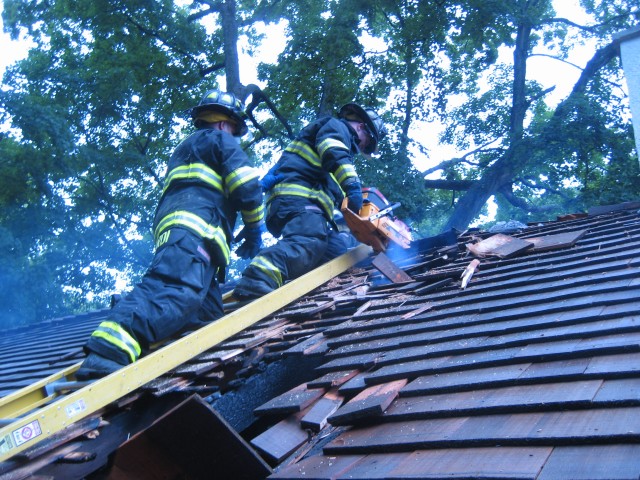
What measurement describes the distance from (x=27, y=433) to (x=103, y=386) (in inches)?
17.5

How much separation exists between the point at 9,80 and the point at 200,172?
17083 mm

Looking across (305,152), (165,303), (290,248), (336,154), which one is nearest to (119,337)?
(165,303)

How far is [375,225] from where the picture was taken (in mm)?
5391

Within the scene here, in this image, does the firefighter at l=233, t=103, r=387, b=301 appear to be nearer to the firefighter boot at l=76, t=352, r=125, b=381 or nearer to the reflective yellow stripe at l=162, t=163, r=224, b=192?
the reflective yellow stripe at l=162, t=163, r=224, b=192

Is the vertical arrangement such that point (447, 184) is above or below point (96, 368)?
above

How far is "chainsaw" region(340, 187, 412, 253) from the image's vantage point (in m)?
5.39

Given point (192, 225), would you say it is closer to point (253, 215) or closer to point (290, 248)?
point (253, 215)

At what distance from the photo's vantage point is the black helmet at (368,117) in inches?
239

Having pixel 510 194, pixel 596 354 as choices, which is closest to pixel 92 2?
pixel 510 194

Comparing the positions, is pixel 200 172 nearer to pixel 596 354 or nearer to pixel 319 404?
pixel 319 404

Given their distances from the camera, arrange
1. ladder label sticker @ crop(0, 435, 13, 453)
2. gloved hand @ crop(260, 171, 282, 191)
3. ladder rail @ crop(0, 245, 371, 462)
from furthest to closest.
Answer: gloved hand @ crop(260, 171, 282, 191) → ladder rail @ crop(0, 245, 371, 462) → ladder label sticker @ crop(0, 435, 13, 453)

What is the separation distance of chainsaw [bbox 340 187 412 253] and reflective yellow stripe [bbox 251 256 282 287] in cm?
99

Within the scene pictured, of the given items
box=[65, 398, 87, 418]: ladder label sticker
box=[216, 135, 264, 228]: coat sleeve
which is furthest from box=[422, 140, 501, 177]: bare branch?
box=[65, 398, 87, 418]: ladder label sticker

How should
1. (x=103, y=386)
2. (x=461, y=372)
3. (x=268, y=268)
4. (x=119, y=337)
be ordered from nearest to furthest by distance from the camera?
(x=461, y=372) < (x=103, y=386) < (x=119, y=337) < (x=268, y=268)
